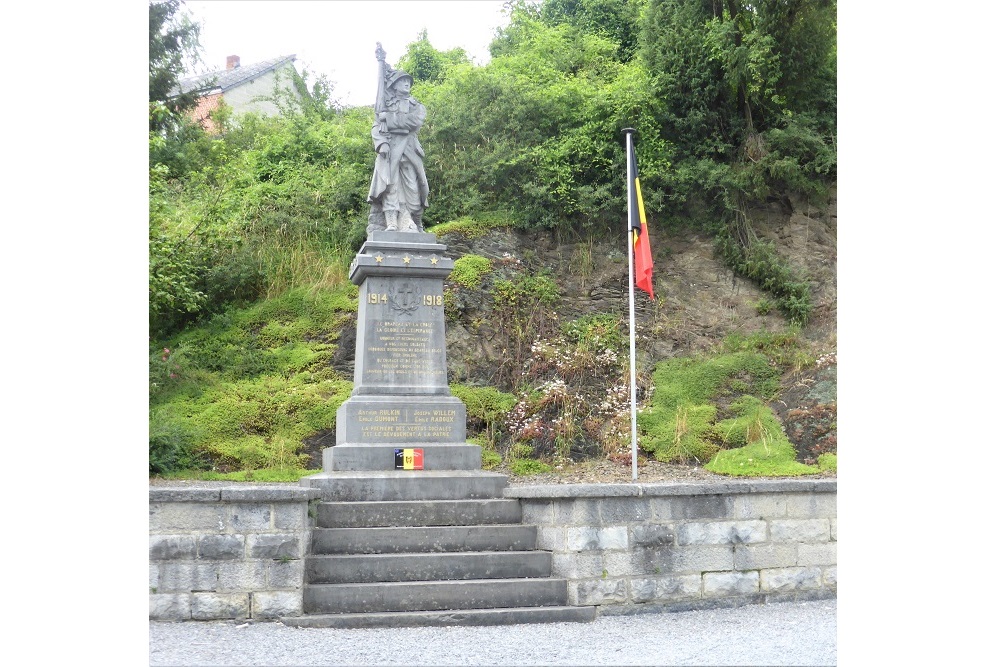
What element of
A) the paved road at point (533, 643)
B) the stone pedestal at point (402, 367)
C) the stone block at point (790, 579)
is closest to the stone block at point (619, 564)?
the paved road at point (533, 643)

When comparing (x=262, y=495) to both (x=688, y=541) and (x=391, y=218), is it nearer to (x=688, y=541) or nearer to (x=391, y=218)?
(x=688, y=541)

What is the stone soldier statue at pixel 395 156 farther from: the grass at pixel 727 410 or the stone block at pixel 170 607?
the grass at pixel 727 410

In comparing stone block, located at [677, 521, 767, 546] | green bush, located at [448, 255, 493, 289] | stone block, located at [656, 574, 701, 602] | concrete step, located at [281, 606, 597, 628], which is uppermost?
green bush, located at [448, 255, 493, 289]

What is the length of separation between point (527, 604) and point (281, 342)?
7931 mm

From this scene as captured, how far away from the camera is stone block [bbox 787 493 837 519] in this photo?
743cm

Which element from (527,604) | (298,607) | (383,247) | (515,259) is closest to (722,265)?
(515,259)

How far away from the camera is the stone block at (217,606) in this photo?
6.43 metres

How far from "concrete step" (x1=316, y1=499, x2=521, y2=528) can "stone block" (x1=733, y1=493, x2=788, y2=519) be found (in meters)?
1.79

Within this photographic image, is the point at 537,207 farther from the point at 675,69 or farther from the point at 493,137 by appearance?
the point at 675,69

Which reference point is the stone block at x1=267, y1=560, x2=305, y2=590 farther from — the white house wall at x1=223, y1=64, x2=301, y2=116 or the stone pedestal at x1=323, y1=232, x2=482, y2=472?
the white house wall at x1=223, y1=64, x2=301, y2=116

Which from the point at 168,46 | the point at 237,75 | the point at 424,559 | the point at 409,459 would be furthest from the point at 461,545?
the point at 237,75

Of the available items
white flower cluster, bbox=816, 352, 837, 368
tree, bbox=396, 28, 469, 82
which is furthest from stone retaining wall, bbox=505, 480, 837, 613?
tree, bbox=396, 28, 469, 82

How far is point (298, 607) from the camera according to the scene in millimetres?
6551

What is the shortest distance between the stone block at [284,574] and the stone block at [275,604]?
0.05m
